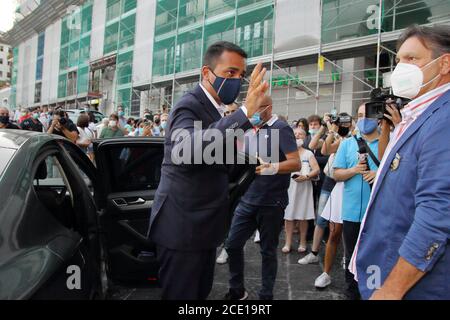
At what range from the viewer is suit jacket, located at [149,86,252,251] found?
5.73 feet

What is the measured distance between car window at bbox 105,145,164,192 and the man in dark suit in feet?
3.56

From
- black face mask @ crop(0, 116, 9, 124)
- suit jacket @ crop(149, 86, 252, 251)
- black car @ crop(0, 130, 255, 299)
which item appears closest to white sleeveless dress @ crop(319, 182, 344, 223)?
black car @ crop(0, 130, 255, 299)

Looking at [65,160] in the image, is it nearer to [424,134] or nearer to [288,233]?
[424,134]

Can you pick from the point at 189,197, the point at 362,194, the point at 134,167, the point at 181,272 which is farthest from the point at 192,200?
the point at 362,194

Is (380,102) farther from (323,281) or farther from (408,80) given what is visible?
(323,281)

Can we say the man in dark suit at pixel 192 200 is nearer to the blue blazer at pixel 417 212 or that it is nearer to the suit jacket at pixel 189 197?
the suit jacket at pixel 189 197

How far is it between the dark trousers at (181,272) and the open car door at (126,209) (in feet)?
2.85

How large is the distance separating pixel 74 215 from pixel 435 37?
A: 2.20 m

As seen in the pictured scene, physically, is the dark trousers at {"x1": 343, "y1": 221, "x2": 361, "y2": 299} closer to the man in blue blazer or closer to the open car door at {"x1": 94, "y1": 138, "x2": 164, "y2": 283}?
the man in blue blazer

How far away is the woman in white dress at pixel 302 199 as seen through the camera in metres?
4.78

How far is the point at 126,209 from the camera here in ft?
9.03

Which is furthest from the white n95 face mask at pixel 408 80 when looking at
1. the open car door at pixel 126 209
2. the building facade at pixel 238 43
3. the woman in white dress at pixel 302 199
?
the woman in white dress at pixel 302 199
